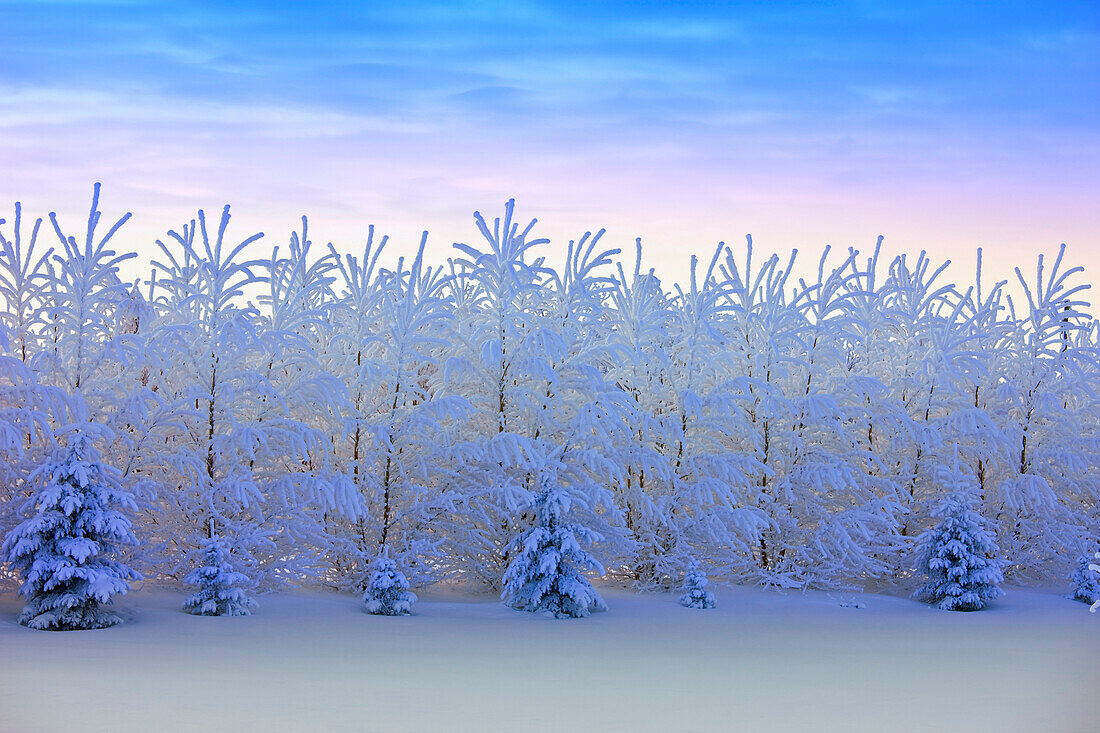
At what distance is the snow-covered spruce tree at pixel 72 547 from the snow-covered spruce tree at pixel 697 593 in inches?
298

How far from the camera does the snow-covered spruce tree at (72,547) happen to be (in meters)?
12.4

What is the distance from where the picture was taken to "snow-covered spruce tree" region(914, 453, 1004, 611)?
53.6ft


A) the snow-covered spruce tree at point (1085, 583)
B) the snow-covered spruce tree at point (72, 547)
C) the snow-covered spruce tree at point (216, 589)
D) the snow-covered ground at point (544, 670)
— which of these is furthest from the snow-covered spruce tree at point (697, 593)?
the snow-covered spruce tree at point (72, 547)

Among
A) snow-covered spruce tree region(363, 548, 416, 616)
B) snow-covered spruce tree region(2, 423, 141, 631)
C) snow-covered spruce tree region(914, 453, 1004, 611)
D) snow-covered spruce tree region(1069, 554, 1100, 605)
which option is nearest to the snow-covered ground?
snow-covered spruce tree region(363, 548, 416, 616)

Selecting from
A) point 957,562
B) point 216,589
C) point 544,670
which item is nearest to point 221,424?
point 216,589

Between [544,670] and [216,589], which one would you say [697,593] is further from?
[216,589]

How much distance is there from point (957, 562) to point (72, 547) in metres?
12.7

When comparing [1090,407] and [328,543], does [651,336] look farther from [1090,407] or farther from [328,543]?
[1090,407]

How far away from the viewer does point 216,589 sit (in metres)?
13.7

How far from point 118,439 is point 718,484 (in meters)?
8.76

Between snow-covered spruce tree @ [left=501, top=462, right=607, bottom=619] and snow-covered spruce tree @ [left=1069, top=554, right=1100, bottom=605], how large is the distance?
8594 millimetres

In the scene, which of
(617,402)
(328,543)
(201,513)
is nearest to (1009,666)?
(617,402)

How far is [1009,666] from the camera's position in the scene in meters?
11.9

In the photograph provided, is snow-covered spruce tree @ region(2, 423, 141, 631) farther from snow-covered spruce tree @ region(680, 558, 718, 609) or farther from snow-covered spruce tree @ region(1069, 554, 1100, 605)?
snow-covered spruce tree @ region(1069, 554, 1100, 605)
